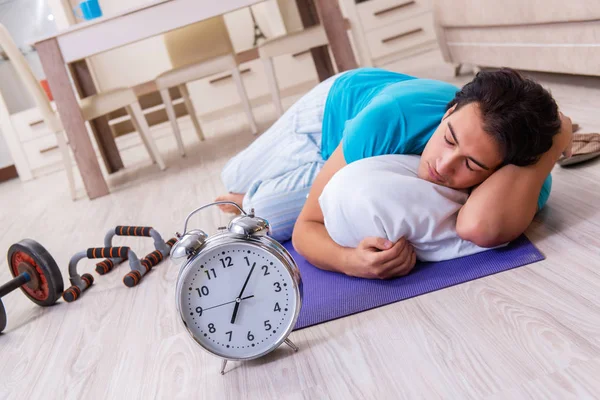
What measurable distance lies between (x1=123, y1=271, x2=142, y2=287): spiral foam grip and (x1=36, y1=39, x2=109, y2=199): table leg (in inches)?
73.1

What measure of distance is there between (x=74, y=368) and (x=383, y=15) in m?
4.33

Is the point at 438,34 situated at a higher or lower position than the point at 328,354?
higher

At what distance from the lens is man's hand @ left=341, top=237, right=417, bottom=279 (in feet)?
4.59

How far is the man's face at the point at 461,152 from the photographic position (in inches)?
49.8

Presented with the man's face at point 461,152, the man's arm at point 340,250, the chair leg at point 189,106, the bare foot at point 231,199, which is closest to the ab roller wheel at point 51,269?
A: the bare foot at point 231,199

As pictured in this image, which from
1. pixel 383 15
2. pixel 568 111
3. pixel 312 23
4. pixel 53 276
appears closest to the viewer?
pixel 53 276

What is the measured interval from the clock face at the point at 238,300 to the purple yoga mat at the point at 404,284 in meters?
0.15

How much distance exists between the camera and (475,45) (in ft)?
11.6

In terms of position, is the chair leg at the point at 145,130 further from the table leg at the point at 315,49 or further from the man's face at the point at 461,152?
the man's face at the point at 461,152

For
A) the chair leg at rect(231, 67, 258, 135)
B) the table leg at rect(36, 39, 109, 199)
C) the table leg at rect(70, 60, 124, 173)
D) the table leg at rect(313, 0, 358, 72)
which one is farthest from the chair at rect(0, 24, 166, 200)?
the table leg at rect(313, 0, 358, 72)

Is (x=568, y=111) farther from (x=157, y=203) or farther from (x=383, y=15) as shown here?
(x=383, y=15)

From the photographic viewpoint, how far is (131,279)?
1.98 meters

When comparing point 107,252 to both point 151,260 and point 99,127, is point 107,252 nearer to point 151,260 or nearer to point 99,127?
point 151,260

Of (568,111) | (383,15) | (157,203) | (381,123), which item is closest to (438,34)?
(383,15)
